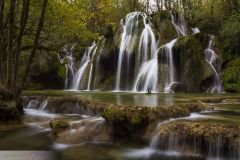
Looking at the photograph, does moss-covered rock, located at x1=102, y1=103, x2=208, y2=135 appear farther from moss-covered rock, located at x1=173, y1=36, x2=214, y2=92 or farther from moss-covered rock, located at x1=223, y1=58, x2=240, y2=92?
moss-covered rock, located at x1=173, y1=36, x2=214, y2=92

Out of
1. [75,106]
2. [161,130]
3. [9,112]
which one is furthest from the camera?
[75,106]

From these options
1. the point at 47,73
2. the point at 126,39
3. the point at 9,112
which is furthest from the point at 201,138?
the point at 47,73

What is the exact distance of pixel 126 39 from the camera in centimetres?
2984

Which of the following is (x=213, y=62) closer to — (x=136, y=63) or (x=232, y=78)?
(x=232, y=78)

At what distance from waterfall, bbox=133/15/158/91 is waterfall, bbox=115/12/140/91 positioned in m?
1.03

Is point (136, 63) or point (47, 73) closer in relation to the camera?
point (136, 63)

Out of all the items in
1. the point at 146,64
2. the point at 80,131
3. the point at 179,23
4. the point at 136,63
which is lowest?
the point at 80,131

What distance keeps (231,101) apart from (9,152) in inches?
378

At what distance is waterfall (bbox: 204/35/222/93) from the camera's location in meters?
23.9

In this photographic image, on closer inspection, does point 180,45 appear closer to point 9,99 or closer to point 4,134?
point 9,99

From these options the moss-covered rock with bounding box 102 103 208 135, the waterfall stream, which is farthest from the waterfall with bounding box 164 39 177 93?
the moss-covered rock with bounding box 102 103 208 135

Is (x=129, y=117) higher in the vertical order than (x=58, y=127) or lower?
higher

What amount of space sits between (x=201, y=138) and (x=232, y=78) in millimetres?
15777

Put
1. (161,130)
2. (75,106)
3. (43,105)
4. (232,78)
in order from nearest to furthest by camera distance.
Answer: (161,130)
(75,106)
(43,105)
(232,78)
